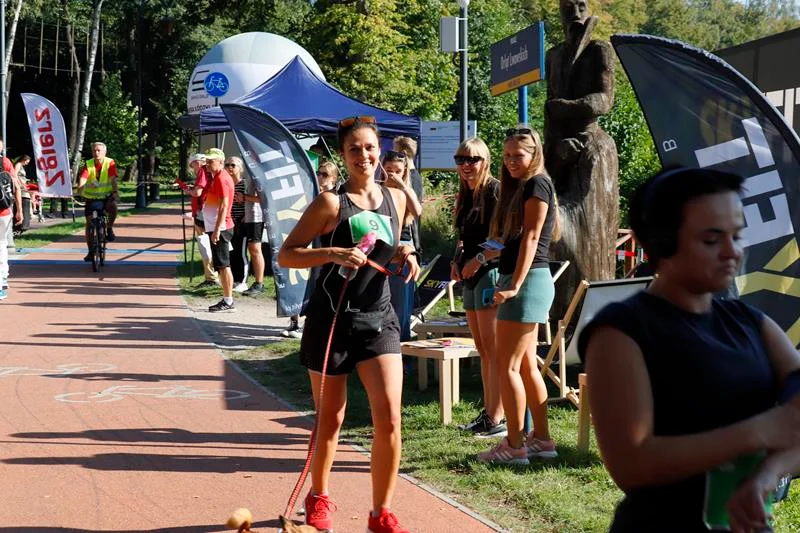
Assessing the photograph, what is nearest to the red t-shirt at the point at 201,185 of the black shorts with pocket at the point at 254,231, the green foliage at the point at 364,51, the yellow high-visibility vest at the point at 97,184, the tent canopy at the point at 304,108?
the black shorts with pocket at the point at 254,231

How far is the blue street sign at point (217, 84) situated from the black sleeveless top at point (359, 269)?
21745 millimetres

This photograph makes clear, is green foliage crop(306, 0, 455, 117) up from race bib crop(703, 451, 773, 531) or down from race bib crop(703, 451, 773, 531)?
up

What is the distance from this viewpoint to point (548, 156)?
10.2 meters

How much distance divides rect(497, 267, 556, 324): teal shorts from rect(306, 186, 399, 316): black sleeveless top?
1.32 meters

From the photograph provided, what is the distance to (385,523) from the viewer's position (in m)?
5.07

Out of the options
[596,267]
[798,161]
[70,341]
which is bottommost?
[70,341]

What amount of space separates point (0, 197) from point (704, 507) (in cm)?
1304

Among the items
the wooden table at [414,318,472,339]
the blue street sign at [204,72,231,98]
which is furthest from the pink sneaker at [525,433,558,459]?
the blue street sign at [204,72,231,98]

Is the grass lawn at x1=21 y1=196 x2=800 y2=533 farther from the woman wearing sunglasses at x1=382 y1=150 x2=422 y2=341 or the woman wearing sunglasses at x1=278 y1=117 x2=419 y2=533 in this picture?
the woman wearing sunglasses at x1=278 y1=117 x2=419 y2=533

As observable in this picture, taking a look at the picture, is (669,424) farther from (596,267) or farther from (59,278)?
(59,278)

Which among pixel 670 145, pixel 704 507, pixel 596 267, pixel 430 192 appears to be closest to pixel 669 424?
pixel 704 507

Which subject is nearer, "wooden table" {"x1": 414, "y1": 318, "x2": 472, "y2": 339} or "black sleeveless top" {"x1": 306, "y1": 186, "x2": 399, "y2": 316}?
"black sleeveless top" {"x1": 306, "y1": 186, "x2": 399, "y2": 316}

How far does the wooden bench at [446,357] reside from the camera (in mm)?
7734

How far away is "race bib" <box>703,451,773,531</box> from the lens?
228cm
